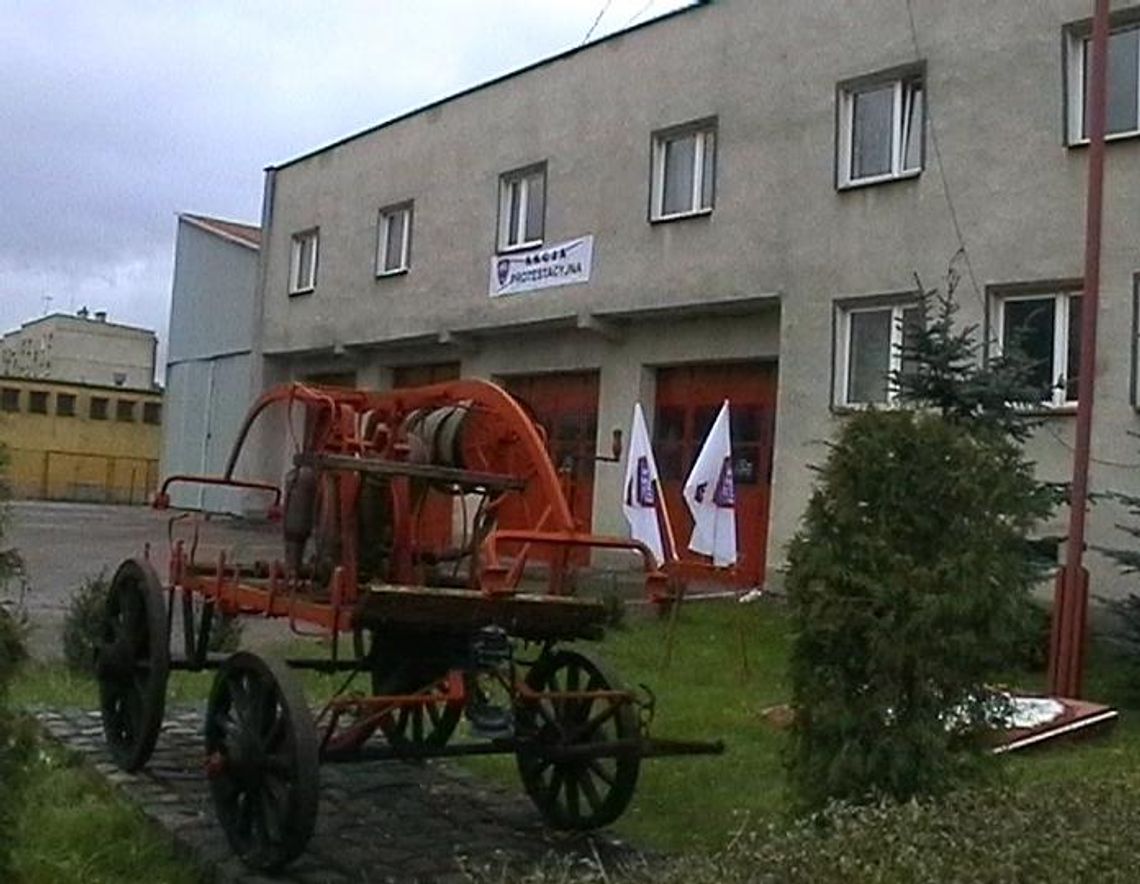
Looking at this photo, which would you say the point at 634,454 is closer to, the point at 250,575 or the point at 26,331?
the point at 250,575

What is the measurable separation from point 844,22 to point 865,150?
4.91 ft

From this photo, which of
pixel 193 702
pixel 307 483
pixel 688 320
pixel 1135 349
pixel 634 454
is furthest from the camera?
pixel 688 320

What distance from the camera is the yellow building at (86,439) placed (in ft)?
167

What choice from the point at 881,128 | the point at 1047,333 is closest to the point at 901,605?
the point at 1047,333

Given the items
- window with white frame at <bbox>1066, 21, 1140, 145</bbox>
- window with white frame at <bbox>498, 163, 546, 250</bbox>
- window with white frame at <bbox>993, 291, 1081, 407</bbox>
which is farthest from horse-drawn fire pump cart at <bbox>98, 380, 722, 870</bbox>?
window with white frame at <bbox>498, 163, 546, 250</bbox>

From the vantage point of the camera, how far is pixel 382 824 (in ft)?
23.3

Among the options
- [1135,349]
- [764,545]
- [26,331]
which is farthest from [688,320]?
[26,331]

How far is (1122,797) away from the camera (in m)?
4.70

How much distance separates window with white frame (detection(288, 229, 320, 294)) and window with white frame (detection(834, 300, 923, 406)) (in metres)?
13.2

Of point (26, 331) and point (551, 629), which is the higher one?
point (26, 331)

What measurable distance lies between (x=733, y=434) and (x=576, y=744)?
12991mm

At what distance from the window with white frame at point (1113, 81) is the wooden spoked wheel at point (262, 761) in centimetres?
1156

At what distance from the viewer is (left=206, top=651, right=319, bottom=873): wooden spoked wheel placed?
19.0 ft

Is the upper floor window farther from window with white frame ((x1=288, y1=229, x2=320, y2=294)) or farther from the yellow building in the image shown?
window with white frame ((x1=288, y1=229, x2=320, y2=294))
